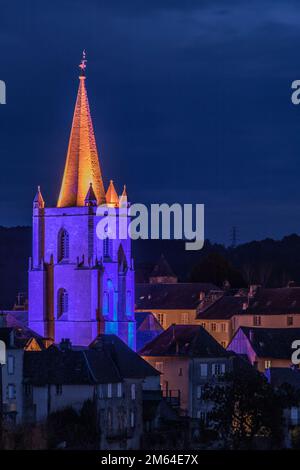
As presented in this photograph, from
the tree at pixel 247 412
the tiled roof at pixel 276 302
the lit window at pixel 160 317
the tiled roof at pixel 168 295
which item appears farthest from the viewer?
the tiled roof at pixel 168 295

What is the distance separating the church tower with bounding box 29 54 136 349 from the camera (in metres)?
135

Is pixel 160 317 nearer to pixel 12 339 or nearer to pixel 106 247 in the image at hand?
pixel 106 247

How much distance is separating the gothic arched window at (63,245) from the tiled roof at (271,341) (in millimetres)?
12352

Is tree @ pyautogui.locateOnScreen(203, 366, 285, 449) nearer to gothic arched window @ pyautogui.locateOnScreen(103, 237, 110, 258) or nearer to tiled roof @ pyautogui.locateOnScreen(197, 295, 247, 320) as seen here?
gothic arched window @ pyautogui.locateOnScreen(103, 237, 110, 258)

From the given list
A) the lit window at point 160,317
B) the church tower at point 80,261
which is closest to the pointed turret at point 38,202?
the church tower at point 80,261

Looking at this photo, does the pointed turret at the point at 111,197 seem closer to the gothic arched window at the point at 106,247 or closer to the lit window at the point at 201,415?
the gothic arched window at the point at 106,247

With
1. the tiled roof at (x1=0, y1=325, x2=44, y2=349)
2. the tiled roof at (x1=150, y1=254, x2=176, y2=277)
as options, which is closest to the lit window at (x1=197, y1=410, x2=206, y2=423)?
the tiled roof at (x1=0, y1=325, x2=44, y2=349)

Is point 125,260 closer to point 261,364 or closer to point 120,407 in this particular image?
point 261,364

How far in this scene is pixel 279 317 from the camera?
152m

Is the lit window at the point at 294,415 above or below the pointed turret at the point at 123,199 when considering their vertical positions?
below

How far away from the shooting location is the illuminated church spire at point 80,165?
138 metres

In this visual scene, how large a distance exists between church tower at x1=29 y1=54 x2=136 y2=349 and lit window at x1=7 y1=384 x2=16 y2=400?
29.9 meters

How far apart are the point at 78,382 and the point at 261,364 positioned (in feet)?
102

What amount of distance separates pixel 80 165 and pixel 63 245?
525cm
